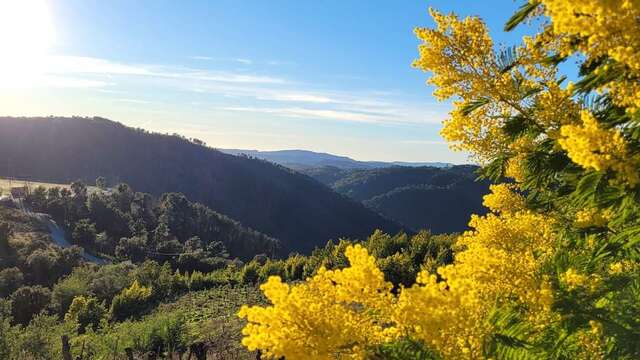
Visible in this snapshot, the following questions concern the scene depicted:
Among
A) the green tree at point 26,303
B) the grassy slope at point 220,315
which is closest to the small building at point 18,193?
the green tree at point 26,303

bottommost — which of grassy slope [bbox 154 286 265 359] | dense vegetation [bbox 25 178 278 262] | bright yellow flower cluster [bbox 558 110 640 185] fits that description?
dense vegetation [bbox 25 178 278 262]

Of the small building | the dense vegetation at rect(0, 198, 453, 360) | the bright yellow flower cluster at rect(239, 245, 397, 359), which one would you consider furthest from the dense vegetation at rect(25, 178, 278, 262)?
the bright yellow flower cluster at rect(239, 245, 397, 359)

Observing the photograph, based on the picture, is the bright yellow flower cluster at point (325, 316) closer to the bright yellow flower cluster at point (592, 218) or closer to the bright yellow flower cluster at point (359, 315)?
the bright yellow flower cluster at point (359, 315)

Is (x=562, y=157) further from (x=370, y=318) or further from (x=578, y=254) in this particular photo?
(x=370, y=318)

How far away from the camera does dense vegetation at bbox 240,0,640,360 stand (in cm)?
345

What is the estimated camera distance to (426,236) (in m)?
58.4

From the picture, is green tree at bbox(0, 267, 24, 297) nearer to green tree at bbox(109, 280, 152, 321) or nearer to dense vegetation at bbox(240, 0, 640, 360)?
green tree at bbox(109, 280, 152, 321)

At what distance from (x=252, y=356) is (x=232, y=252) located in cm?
14666

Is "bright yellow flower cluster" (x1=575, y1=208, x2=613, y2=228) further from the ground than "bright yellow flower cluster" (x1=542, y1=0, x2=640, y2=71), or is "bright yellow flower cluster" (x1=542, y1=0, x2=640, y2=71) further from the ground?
"bright yellow flower cluster" (x1=542, y1=0, x2=640, y2=71)

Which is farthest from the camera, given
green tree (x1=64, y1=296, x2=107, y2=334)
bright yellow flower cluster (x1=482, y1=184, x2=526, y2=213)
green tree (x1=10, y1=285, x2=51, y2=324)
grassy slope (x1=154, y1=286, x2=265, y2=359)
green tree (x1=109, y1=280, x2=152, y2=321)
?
green tree (x1=10, y1=285, x2=51, y2=324)

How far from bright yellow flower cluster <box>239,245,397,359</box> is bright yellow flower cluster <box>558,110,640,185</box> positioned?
5.15 ft

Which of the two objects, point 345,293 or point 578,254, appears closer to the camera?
point 345,293

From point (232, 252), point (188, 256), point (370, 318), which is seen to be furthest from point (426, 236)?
point (232, 252)

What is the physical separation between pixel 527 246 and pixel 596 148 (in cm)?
486
